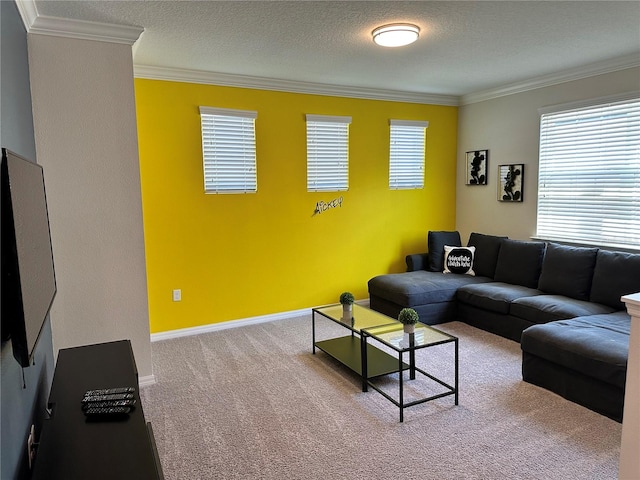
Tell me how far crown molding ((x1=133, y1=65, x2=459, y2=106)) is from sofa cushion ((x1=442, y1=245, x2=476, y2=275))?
1919 mm

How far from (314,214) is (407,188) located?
4.47ft

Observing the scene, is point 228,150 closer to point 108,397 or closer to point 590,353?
point 108,397

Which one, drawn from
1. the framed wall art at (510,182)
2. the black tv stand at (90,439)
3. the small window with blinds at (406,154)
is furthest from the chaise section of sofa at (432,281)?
the black tv stand at (90,439)

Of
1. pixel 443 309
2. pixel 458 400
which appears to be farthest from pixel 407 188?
pixel 458 400

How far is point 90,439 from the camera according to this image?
5.38 ft

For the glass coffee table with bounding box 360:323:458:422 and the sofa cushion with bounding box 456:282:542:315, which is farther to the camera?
the sofa cushion with bounding box 456:282:542:315

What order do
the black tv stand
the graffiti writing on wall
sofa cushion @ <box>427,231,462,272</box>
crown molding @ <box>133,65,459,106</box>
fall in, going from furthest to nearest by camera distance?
sofa cushion @ <box>427,231,462,272</box>, the graffiti writing on wall, crown molding @ <box>133,65,459,106</box>, the black tv stand

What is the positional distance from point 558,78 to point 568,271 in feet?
6.52

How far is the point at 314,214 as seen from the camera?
4926 millimetres

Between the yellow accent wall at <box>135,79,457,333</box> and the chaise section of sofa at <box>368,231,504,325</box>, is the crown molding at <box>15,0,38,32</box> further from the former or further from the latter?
the chaise section of sofa at <box>368,231,504,325</box>

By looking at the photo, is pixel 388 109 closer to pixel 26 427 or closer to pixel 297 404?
pixel 297 404

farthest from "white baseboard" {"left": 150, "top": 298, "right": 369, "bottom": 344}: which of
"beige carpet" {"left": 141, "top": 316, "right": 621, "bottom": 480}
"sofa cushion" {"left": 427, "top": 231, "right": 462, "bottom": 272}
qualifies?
"sofa cushion" {"left": 427, "top": 231, "right": 462, "bottom": 272}

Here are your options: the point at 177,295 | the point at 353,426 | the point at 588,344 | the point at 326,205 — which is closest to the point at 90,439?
the point at 353,426

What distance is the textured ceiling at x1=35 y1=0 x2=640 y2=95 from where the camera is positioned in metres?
2.72
